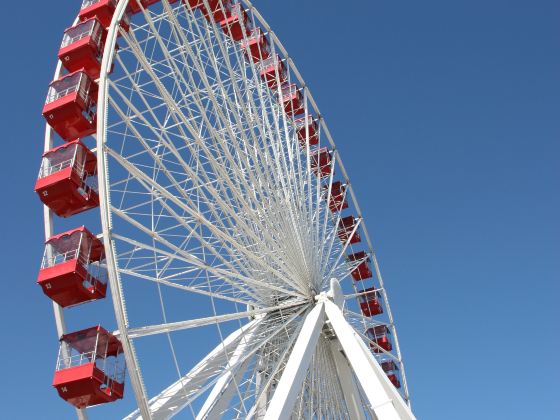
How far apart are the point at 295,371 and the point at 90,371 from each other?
3.33 metres

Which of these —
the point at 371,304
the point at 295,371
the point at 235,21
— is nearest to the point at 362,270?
the point at 371,304

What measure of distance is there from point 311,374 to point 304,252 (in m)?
2.65

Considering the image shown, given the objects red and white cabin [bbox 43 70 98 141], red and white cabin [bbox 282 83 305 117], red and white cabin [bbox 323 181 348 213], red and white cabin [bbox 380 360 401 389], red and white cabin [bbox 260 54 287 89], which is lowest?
red and white cabin [bbox 380 360 401 389]

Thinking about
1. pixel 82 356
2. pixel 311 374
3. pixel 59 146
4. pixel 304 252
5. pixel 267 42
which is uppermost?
pixel 267 42

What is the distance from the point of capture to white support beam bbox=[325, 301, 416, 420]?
11.2 metres

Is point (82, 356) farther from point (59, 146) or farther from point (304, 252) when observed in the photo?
point (304, 252)

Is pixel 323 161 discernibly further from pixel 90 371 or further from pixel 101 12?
pixel 90 371

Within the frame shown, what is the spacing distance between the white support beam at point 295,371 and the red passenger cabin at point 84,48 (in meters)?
6.93

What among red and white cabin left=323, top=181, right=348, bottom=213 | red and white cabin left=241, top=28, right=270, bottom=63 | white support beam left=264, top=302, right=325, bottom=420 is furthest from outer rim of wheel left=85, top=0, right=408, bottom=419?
red and white cabin left=323, top=181, right=348, bottom=213

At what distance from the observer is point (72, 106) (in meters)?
12.9

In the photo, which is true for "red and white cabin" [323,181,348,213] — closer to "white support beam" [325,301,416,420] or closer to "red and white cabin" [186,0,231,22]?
"red and white cabin" [186,0,231,22]

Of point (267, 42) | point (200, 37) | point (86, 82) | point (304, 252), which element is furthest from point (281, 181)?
point (267, 42)

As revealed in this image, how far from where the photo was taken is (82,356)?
36.2 ft

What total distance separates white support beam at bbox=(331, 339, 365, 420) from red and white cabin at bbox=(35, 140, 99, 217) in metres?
6.48
